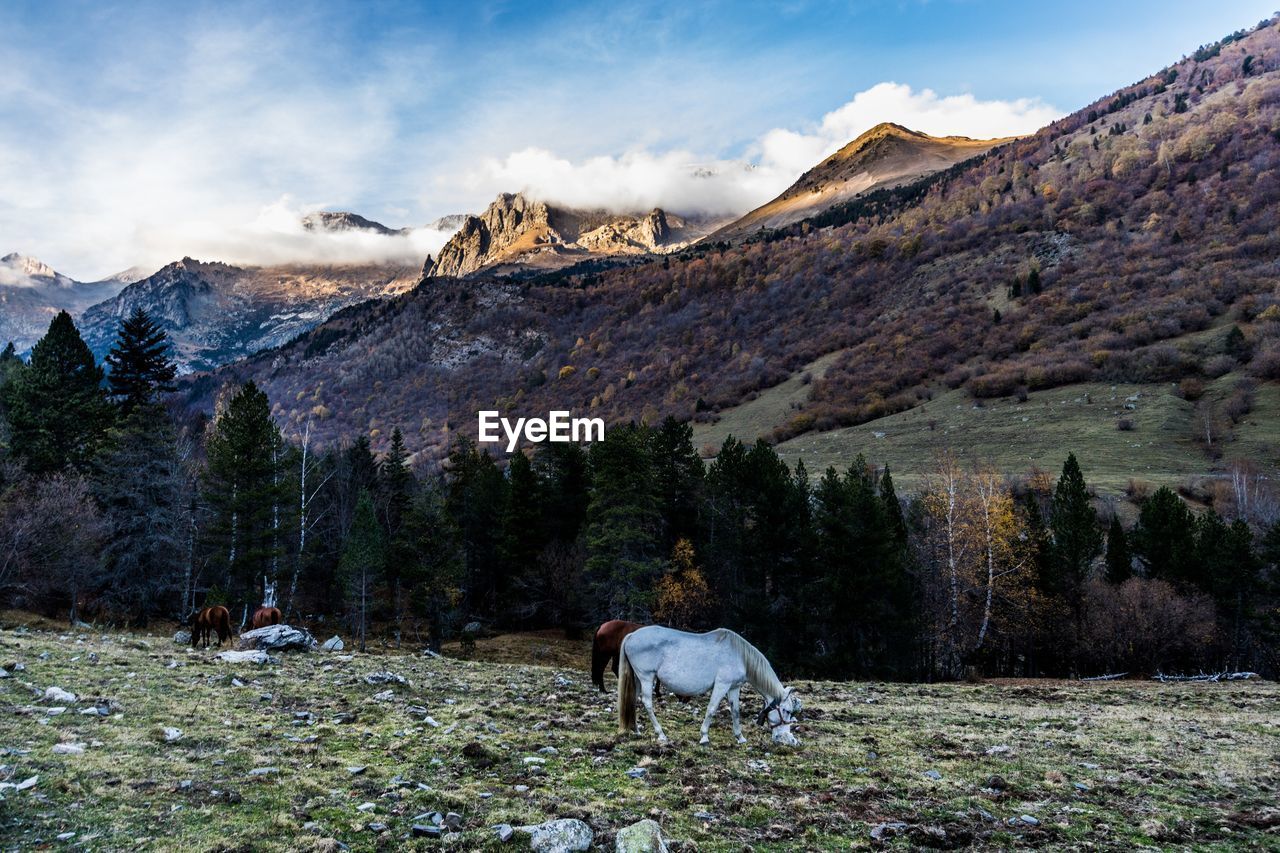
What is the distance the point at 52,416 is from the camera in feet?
175

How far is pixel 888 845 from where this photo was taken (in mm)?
7707

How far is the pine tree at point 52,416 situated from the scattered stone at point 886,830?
6156cm

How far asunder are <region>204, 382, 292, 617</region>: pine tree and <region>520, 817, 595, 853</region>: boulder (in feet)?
138

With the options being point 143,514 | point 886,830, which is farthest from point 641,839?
A: point 143,514

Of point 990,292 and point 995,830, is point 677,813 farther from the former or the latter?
point 990,292

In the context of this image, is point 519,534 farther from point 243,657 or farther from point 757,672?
point 757,672

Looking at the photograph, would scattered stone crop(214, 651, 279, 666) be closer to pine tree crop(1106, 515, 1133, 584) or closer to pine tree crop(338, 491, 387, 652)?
pine tree crop(338, 491, 387, 652)

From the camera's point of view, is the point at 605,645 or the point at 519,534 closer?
the point at 605,645

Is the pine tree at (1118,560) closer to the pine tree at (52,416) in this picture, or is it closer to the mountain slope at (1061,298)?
the mountain slope at (1061,298)

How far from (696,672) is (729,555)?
37908 millimetres

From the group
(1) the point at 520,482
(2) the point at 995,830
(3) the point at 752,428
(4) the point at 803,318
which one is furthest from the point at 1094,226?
(2) the point at 995,830

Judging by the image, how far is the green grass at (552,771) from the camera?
7.42m

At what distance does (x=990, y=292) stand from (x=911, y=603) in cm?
13388

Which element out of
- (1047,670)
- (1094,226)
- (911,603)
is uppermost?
(1094,226)
